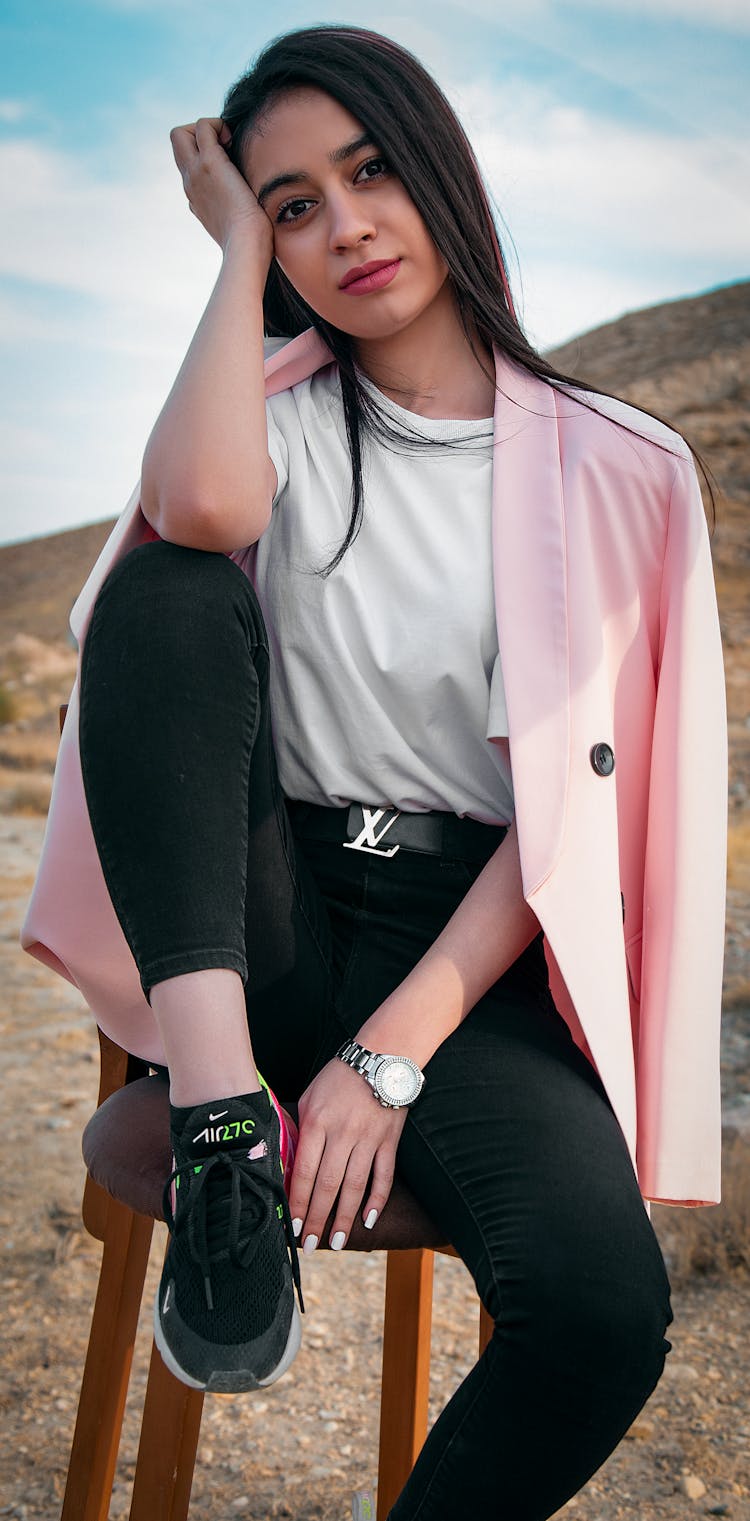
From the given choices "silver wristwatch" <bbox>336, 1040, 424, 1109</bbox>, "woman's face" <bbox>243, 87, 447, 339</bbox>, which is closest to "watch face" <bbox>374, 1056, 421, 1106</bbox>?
"silver wristwatch" <bbox>336, 1040, 424, 1109</bbox>

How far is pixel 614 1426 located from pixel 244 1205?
40 centimetres

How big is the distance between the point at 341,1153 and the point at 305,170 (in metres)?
1.25

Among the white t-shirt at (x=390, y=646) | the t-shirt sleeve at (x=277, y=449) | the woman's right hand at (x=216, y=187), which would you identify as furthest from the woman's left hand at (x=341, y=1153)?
the woman's right hand at (x=216, y=187)

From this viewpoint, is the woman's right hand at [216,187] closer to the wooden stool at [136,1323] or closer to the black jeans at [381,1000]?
the black jeans at [381,1000]

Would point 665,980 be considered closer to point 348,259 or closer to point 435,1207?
point 435,1207

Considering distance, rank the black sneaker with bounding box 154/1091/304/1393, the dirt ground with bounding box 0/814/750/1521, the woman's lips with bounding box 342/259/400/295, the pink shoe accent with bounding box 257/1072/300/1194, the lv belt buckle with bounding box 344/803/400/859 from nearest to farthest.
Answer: the black sneaker with bounding box 154/1091/304/1393 → the pink shoe accent with bounding box 257/1072/300/1194 → the lv belt buckle with bounding box 344/803/400/859 → the woman's lips with bounding box 342/259/400/295 → the dirt ground with bounding box 0/814/750/1521

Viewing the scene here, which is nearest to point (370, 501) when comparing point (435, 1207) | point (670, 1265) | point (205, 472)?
point (205, 472)

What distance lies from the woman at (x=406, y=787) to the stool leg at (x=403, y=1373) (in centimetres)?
39

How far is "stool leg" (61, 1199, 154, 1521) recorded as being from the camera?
1599mm

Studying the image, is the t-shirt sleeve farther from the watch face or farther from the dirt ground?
the dirt ground

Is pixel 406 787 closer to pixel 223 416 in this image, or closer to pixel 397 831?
pixel 397 831

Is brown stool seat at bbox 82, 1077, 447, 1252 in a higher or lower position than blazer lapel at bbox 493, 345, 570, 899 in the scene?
lower

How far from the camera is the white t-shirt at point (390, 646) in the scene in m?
1.58

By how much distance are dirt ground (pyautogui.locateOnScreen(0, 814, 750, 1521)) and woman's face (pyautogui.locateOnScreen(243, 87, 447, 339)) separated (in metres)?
1.90
